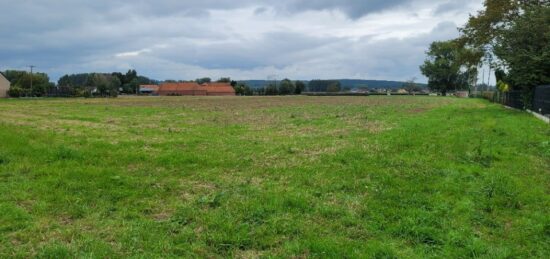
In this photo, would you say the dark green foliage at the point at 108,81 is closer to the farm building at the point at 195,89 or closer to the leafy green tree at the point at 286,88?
the farm building at the point at 195,89

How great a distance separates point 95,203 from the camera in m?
6.75

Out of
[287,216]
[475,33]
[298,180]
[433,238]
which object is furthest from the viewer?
[475,33]

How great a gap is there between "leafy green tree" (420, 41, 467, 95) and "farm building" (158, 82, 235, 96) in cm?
6224

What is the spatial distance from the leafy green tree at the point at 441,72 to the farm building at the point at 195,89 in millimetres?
62238

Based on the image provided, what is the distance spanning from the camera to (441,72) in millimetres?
127938

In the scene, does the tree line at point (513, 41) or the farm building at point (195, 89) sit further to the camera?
the farm building at point (195, 89)

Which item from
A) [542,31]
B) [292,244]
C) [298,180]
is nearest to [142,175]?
[298,180]

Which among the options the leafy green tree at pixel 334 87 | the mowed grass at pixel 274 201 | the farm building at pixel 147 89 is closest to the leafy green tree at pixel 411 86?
the leafy green tree at pixel 334 87

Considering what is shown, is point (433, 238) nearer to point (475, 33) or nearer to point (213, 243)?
point (213, 243)

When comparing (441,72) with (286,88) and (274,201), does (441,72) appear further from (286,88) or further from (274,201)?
(274,201)

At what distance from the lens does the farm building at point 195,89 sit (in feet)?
501

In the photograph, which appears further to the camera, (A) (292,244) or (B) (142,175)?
(B) (142,175)

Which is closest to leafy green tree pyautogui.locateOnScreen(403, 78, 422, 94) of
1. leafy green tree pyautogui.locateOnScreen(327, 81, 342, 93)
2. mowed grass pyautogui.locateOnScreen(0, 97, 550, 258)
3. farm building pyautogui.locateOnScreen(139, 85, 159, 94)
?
leafy green tree pyautogui.locateOnScreen(327, 81, 342, 93)

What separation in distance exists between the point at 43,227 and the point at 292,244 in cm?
307
